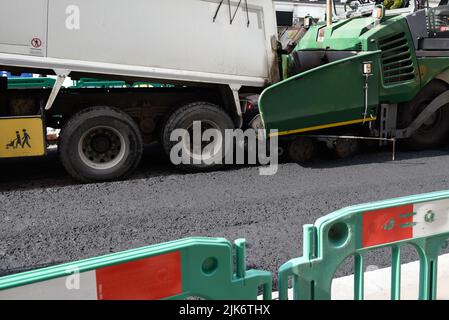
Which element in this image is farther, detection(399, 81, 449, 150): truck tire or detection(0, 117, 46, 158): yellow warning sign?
detection(399, 81, 449, 150): truck tire

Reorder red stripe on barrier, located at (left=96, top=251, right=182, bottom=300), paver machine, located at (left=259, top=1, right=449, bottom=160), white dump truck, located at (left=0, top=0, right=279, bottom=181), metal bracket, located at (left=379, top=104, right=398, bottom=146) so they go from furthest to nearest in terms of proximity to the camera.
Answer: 1. metal bracket, located at (left=379, top=104, right=398, bottom=146)
2. paver machine, located at (left=259, top=1, right=449, bottom=160)
3. white dump truck, located at (left=0, top=0, right=279, bottom=181)
4. red stripe on barrier, located at (left=96, top=251, right=182, bottom=300)

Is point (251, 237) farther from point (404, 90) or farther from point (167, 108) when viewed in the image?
point (404, 90)

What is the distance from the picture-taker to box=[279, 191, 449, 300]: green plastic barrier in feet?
7.04

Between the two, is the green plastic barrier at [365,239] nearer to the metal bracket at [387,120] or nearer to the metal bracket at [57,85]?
the metal bracket at [57,85]

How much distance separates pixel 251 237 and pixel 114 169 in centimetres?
235

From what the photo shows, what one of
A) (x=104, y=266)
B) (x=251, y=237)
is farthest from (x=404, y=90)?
(x=104, y=266)

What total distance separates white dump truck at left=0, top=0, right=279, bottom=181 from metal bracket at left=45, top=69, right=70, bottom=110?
0.4 inches

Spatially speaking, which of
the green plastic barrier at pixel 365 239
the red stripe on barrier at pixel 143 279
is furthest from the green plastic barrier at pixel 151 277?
the green plastic barrier at pixel 365 239

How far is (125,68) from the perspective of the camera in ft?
18.7

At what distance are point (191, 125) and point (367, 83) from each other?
248 centimetres

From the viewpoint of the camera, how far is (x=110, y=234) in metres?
4.27

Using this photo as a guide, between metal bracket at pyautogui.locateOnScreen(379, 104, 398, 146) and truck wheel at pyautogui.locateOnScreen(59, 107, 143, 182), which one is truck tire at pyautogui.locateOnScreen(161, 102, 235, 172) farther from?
metal bracket at pyautogui.locateOnScreen(379, 104, 398, 146)

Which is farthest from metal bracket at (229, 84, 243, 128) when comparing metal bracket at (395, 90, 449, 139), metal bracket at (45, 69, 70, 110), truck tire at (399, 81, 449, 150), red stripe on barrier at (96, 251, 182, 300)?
red stripe on barrier at (96, 251, 182, 300)

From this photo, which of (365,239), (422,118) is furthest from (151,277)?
(422,118)
